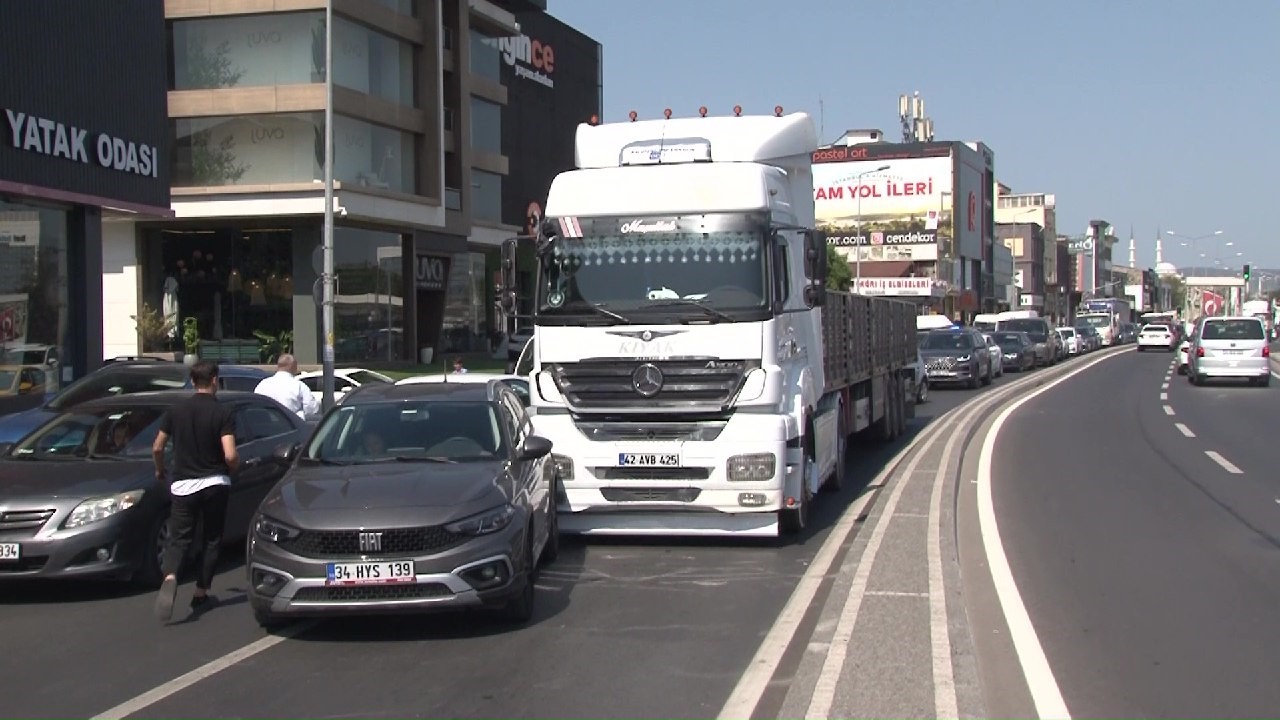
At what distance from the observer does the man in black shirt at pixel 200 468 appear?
8422 mm

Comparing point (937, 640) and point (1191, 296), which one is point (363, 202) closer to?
point (937, 640)

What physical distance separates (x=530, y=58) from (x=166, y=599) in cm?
5015

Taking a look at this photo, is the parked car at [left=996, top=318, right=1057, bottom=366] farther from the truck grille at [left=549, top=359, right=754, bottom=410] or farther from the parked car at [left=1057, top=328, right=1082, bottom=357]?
the truck grille at [left=549, top=359, right=754, bottom=410]

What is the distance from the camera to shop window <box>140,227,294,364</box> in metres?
35.4

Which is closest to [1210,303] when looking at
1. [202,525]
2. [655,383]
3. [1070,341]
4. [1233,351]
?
[1070,341]

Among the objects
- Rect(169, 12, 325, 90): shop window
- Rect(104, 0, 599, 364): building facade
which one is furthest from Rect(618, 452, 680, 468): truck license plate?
Rect(169, 12, 325, 90): shop window

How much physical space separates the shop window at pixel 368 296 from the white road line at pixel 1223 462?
24461 mm

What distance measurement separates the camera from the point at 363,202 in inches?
1411

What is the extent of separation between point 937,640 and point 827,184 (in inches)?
3578

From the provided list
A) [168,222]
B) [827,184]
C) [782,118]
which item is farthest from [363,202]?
[827,184]

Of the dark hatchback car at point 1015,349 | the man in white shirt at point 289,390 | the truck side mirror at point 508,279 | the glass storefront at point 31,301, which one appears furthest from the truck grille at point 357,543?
the dark hatchback car at point 1015,349

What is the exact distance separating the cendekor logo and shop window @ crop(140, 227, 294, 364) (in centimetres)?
1999

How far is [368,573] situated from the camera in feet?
24.2

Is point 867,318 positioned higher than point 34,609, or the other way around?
point 867,318
